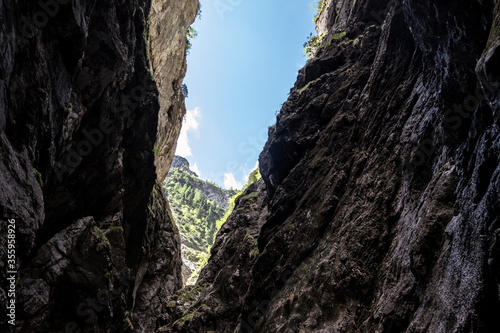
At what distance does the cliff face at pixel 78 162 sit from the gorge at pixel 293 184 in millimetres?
71

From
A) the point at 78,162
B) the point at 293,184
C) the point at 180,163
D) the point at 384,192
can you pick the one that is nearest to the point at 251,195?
the point at 293,184

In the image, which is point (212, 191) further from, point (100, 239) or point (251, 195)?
point (100, 239)

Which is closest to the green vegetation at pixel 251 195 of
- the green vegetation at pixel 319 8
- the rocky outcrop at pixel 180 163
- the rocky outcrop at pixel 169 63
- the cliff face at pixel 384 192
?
the cliff face at pixel 384 192

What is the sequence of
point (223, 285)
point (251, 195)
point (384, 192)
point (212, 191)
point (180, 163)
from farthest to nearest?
point (180, 163)
point (212, 191)
point (251, 195)
point (223, 285)
point (384, 192)

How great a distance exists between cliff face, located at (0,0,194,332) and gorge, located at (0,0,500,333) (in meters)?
0.07

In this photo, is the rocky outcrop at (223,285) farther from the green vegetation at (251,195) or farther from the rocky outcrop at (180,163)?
the rocky outcrop at (180,163)

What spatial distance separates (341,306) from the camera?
1010cm

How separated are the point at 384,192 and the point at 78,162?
12329 millimetres

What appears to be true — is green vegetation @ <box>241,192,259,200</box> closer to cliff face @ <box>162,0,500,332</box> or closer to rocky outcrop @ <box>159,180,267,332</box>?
rocky outcrop @ <box>159,180,267,332</box>

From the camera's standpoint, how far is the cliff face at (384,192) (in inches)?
253

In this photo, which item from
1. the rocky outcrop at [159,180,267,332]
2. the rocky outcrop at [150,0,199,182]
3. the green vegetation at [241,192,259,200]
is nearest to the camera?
the rocky outcrop at [159,180,267,332]

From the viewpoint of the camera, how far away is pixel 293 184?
56.5ft

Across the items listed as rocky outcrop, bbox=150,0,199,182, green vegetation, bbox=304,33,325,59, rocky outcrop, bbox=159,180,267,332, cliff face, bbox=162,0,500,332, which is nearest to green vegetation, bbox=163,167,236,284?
rocky outcrop, bbox=150,0,199,182

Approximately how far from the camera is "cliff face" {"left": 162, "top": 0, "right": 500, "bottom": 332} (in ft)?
21.1
